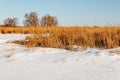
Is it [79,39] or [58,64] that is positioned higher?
[79,39]

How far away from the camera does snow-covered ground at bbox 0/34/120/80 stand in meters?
5.18

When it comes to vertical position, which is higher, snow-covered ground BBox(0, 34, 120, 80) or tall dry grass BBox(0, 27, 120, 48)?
tall dry grass BBox(0, 27, 120, 48)

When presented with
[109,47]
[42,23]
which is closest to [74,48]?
[109,47]

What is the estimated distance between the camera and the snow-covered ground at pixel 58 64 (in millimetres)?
5176

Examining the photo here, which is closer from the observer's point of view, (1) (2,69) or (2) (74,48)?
(1) (2,69)

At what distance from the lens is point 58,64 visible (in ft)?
19.4

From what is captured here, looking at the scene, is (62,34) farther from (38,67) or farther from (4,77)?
(4,77)

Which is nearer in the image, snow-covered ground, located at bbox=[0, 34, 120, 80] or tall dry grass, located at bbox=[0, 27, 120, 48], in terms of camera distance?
snow-covered ground, located at bbox=[0, 34, 120, 80]

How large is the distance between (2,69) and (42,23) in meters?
6.10

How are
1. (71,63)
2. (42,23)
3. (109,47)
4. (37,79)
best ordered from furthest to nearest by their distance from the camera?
(42,23) → (109,47) → (71,63) → (37,79)

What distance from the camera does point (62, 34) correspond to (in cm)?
869

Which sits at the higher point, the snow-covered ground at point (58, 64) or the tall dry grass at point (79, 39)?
the tall dry grass at point (79, 39)

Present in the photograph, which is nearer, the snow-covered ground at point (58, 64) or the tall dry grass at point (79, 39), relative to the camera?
the snow-covered ground at point (58, 64)

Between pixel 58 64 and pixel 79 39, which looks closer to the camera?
pixel 58 64
